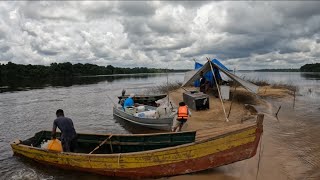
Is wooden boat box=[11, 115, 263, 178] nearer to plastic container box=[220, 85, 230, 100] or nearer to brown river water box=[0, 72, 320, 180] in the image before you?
brown river water box=[0, 72, 320, 180]

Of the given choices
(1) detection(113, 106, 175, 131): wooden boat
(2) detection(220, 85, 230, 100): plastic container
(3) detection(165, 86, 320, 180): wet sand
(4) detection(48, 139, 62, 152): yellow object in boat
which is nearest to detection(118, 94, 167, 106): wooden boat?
(2) detection(220, 85, 230, 100): plastic container

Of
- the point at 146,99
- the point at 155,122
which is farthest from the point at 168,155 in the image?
the point at 146,99

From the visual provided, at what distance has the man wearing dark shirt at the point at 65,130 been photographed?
916 centimetres

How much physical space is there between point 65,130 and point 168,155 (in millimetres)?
3780

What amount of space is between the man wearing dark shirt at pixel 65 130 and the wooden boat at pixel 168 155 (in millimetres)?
460

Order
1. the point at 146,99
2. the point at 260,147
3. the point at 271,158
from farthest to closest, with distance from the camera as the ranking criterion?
the point at 146,99 → the point at 260,147 → the point at 271,158

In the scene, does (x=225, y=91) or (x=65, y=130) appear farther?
(x=225, y=91)

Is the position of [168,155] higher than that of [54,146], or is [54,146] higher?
[168,155]

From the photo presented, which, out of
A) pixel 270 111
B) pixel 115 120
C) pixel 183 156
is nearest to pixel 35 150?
pixel 183 156

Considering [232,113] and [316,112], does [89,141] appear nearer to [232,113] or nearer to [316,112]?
[232,113]

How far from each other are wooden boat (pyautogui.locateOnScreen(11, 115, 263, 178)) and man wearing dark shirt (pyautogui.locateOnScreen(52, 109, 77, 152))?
0.46 metres

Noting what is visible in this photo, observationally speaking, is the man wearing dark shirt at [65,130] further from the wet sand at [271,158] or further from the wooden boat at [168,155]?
the wet sand at [271,158]

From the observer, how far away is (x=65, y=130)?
365 inches

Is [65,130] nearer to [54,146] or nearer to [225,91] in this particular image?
[54,146]
